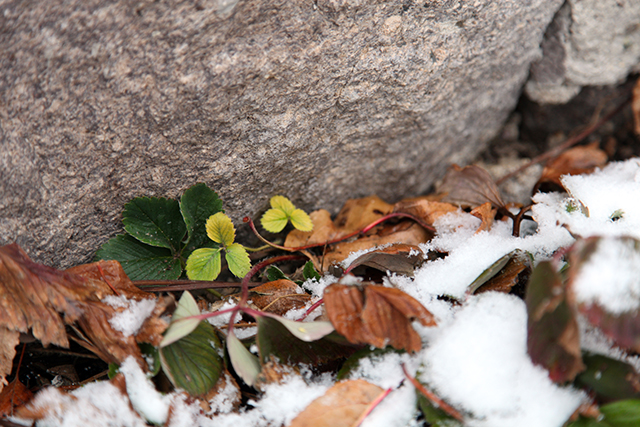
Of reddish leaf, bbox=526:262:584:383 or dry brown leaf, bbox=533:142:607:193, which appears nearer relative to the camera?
reddish leaf, bbox=526:262:584:383

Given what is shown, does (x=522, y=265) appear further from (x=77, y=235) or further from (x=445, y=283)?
(x=77, y=235)

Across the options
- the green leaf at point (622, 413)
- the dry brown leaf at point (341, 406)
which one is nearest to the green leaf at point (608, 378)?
the green leaf at point (622, 413)

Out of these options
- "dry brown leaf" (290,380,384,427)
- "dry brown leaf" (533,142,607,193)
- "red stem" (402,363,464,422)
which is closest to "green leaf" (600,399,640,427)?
"red stem" (402,363,464,422)

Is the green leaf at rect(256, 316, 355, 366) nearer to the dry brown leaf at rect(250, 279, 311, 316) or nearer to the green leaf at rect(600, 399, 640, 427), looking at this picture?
the dry brown leaf at rect(250, 279, 311, 316)

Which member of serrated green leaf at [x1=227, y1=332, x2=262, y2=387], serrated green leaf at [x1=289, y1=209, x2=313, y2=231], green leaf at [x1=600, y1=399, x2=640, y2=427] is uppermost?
serrated green leaf at [x1=289, y1=209, x2=313, y2=231]

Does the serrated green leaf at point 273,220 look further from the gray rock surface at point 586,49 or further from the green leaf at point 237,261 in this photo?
the gray rock surface at point 586,49

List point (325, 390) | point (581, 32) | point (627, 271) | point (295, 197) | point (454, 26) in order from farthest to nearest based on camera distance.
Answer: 1. point (581, 32)
2. point (295, 197)
3. point (454, 26)
4. point (325, 390)
5. point (627, 271)

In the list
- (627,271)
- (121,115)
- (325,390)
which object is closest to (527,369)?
(627,271)

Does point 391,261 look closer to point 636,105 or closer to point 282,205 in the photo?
point 282,205
